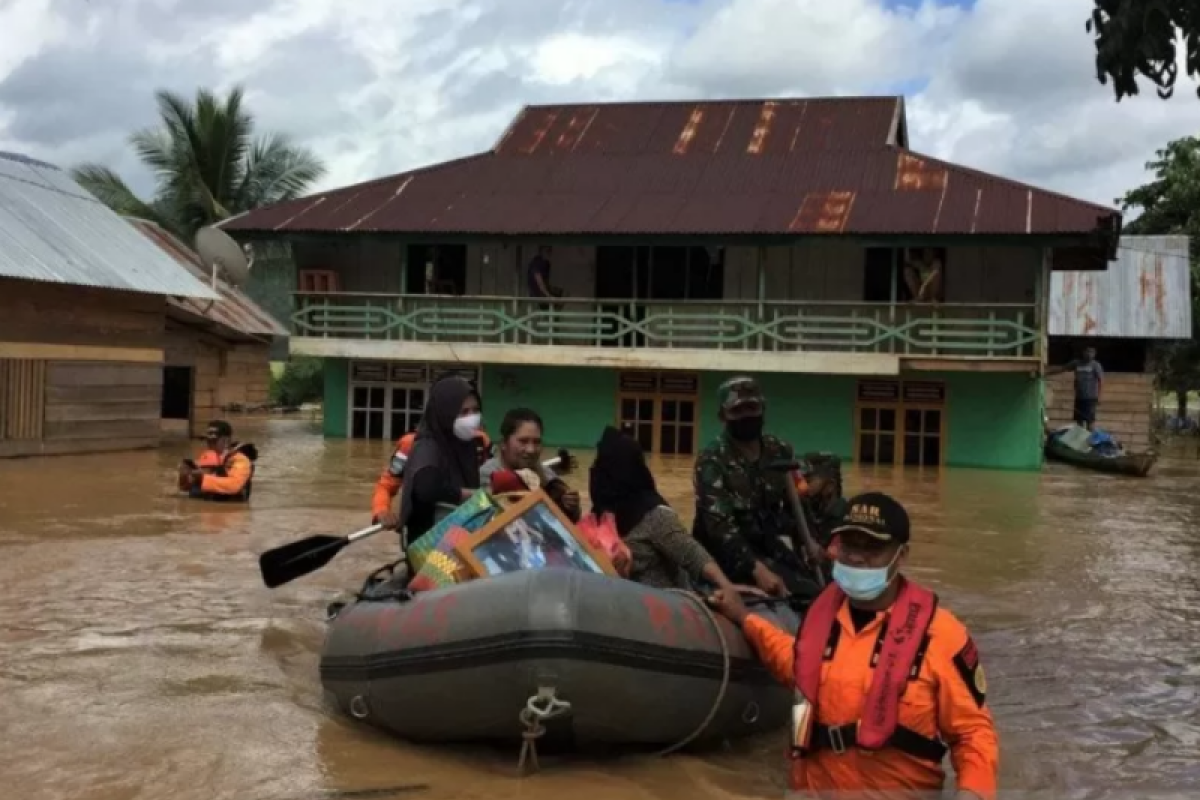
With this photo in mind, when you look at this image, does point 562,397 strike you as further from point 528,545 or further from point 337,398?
point 528,545

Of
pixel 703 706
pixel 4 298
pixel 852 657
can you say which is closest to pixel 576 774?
pixel 703 706

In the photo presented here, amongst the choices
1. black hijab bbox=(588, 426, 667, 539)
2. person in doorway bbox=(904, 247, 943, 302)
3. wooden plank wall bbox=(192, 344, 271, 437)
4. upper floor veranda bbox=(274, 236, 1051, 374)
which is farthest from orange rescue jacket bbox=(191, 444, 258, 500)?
person in doorway bbox=(904, 247, 943, 302)

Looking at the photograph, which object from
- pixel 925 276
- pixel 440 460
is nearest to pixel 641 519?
pixel 440 460

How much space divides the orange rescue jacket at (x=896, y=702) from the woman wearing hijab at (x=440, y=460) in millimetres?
2882

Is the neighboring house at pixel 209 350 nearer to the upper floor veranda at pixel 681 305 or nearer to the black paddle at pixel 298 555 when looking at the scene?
the upper floor veranda at pixel 681 305

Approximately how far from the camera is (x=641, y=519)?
5484 millimetres

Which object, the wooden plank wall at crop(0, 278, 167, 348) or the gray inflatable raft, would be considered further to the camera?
the wooden plank wall at crop(0, 278, 167, 348)

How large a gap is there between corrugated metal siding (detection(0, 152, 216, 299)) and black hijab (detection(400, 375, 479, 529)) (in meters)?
11.0

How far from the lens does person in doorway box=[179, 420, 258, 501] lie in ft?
41.8

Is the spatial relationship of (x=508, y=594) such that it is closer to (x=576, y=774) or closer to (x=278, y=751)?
(x=576, y=774)

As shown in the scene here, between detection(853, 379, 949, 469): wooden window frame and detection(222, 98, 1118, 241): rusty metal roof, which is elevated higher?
detection(222, 98, 1118, 241): rusty metal roof

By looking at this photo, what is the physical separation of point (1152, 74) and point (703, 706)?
2895 millimetres

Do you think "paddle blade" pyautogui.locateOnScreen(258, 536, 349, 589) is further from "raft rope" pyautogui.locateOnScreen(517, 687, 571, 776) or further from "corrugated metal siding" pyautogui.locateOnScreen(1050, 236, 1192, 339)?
"corrugated metal siding" pyautogui.locateOnScreen(1050, 236, 1192, 339)

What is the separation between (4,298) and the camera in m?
16.2
